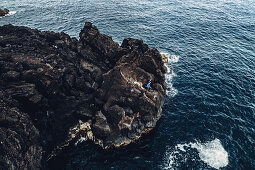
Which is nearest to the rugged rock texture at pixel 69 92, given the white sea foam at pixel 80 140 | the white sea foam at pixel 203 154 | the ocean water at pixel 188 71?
the white sea foam at pixel 80 140

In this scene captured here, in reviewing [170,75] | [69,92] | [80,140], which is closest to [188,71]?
[170,75]

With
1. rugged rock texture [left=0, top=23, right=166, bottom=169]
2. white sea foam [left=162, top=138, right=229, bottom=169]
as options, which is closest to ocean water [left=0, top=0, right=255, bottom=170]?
white sea foam [left=162, top=138, right=229, bottom=169]

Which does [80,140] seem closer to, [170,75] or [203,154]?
[203,154]

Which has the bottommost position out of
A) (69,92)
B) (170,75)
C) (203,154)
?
(203,154)

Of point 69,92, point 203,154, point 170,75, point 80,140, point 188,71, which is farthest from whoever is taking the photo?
point 188,71

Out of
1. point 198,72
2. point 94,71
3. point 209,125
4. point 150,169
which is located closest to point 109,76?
point 94,71

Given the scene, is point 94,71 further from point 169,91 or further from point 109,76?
point 169,91
